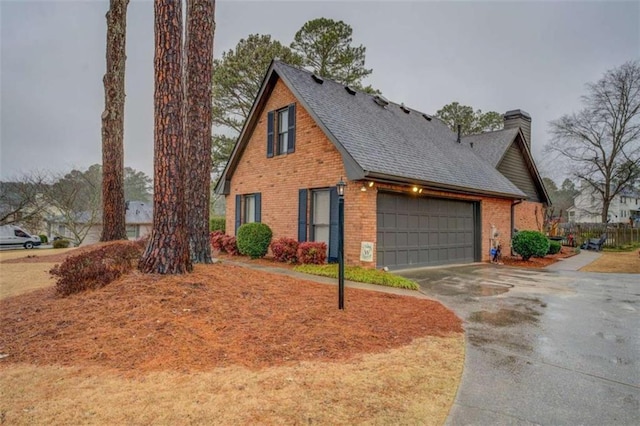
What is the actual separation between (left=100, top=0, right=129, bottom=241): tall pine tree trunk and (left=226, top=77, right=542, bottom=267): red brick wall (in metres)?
4.09

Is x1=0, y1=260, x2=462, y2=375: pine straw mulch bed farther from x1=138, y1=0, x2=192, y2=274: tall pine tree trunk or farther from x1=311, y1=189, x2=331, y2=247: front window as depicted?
x1=311, y1=189, x2=331, y2=247: front window

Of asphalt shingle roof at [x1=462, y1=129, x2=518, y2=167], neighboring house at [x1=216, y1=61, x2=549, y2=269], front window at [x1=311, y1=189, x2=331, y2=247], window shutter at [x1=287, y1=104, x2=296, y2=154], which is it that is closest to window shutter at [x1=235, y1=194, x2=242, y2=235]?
neighboring house at [x1=216, y1=61, x2=549, y2=269]

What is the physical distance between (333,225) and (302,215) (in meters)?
1.31

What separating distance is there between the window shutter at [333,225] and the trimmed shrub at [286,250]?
111 cm

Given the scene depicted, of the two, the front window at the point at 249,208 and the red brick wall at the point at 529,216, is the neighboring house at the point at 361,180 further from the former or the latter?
the red brick wall at the point at 529,216

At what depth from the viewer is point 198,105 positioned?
8.41 meters

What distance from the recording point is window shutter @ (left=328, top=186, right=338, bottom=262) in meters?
9.48

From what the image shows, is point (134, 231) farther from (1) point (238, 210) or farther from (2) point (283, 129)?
(2) point (283, 129)

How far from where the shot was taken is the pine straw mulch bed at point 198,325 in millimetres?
3377

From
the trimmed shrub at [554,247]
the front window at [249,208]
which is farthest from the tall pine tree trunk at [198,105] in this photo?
the trimmed shrub at [554,247]

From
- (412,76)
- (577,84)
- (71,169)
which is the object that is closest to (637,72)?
(577,84)

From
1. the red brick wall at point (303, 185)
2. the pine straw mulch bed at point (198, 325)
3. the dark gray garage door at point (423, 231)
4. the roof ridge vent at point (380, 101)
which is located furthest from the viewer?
the roof ridge vent at point (380, 101)

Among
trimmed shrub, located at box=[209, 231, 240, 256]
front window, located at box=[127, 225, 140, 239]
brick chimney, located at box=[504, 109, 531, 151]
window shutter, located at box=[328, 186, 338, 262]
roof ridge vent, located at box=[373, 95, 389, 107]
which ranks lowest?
front window, located at box=[127, 225, 140, 239]

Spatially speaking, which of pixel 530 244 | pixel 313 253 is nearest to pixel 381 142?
pixel 313 253
